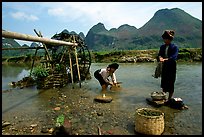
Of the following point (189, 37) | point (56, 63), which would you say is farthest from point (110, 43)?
point (56, 63)

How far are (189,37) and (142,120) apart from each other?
14833 centimetres

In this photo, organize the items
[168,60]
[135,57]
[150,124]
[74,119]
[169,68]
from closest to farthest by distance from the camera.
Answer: [150,124] < [74,119] < [168,60] < [169,68] < [135,57]

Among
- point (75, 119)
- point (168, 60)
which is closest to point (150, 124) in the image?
point (75, 119)

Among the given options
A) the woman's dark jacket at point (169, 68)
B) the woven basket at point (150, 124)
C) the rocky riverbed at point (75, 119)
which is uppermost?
the woman's dark jacket at point (169, 68)

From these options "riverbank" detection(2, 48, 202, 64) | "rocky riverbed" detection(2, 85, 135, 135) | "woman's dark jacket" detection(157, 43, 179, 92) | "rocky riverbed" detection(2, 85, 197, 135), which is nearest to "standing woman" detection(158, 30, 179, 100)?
"woman's dark jacket" detection(157, 43, 179, 92)

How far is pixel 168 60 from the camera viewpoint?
7750mm

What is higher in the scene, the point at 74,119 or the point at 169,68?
the point at 169,68

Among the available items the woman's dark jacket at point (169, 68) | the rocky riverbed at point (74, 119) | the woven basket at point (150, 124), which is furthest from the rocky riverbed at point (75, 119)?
the woman's dark jacket at point (169, 68)

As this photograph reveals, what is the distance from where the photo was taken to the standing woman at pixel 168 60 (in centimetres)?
758

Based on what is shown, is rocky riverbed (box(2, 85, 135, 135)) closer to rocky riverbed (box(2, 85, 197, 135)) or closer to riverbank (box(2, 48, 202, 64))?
rocky riverbed (box(2, 85, 197, 135))

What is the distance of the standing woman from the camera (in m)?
7.58

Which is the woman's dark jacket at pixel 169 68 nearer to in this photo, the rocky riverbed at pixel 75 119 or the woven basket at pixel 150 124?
the rocky riverbed at pixel 75 119

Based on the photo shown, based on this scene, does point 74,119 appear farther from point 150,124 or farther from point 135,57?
point 135,57

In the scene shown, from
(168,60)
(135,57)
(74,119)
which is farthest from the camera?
(135,57)
